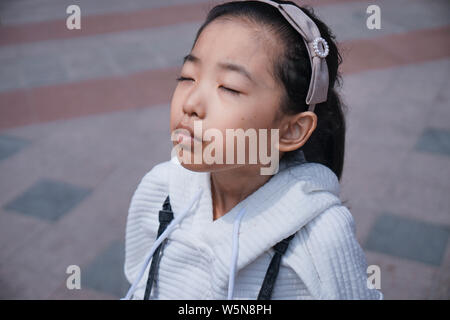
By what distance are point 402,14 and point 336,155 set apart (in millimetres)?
4992

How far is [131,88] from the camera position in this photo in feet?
14.3

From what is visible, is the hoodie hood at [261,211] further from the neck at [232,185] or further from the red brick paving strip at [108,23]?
the red brick paving strip at [108,23]

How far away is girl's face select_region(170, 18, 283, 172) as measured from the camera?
1.07m

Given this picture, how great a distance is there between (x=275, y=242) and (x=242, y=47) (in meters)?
0.47

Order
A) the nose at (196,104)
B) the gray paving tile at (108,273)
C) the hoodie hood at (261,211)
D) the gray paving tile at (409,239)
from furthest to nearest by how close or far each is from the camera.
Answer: the gray paving tile at (409,239) → the gray paving tile at (108,273) → the hoodie hood at (261,211) → the nose at (196,104)

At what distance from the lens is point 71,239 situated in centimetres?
273

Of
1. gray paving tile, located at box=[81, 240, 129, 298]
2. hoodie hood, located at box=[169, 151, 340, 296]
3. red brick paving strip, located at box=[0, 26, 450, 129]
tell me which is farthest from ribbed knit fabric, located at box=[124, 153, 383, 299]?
red brick paving strip, located at box=[0, 26, 450, 129]

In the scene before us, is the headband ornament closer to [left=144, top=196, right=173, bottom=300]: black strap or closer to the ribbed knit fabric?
the ribbed knit fabric

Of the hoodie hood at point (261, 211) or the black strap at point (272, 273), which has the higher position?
the hoodie hood at point (261, 211)

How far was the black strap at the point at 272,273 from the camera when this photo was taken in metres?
1.16

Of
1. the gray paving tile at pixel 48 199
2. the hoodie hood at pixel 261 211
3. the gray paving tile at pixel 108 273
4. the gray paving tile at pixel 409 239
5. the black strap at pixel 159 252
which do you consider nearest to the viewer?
the hoodie hood at pixel 261 211

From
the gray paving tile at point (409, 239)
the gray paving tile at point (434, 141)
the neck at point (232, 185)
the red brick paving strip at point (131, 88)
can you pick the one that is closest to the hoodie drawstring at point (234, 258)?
the neck at point (232, 185)

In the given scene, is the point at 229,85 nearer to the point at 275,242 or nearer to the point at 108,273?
the point at 275,242
